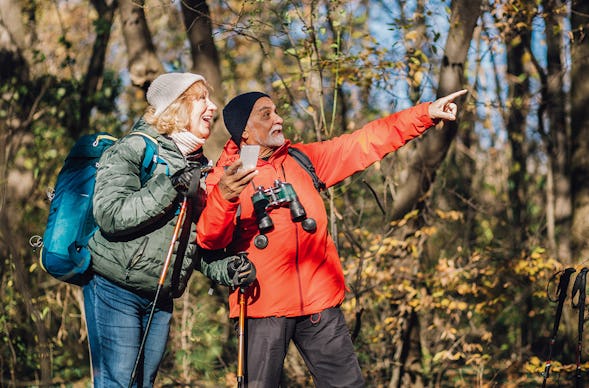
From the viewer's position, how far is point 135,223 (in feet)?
11.6

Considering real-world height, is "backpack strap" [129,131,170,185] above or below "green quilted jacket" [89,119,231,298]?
above

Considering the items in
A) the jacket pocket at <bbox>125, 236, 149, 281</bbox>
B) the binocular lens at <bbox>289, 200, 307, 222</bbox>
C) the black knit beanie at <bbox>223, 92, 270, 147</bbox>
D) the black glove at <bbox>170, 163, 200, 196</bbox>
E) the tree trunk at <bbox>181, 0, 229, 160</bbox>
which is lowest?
the jacket pocket at <bbox>125, 236, 149, 281</bbox>

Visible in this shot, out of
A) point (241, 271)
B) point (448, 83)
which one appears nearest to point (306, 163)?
point (241, 271)

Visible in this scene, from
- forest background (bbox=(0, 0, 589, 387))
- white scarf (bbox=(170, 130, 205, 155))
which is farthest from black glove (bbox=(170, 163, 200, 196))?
forest background (bbox=(0, 0, 589, 387))

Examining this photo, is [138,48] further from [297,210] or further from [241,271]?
[241,271]

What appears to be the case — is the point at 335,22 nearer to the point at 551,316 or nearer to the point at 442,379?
the point at 442,379

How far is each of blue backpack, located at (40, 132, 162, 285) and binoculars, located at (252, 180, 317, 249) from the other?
57cm

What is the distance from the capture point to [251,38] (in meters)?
5.79

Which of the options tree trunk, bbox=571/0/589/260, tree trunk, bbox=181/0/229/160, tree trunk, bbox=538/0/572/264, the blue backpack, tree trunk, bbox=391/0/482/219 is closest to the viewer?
the blue backpack

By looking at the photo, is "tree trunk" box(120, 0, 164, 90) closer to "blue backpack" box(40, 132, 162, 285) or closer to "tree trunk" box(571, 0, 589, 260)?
"blue backpack" box(40, 132, 162, 285)

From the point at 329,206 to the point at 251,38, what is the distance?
4.86 feet

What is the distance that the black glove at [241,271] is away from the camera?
3723 millimetres

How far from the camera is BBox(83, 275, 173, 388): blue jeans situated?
12.1ft

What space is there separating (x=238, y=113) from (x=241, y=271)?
96 cm
